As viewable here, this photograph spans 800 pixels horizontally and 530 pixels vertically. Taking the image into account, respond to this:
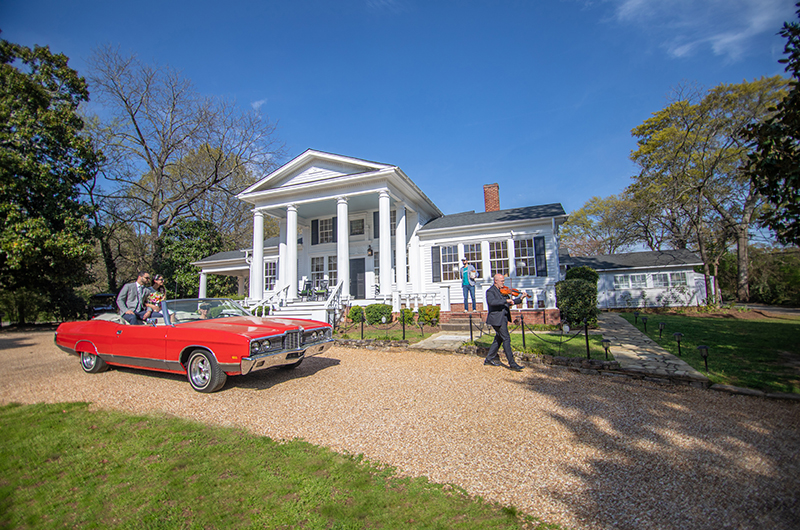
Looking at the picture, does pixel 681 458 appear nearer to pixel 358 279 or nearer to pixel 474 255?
pixel 474 255

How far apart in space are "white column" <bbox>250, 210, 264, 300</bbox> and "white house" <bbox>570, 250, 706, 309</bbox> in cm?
2034

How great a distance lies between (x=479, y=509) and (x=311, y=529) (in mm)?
1164

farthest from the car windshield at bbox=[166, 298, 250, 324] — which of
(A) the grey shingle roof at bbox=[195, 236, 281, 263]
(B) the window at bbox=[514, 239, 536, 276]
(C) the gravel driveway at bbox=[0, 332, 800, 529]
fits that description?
(A) the grey shingle roof at bbox=[195, 236, 281, 263]

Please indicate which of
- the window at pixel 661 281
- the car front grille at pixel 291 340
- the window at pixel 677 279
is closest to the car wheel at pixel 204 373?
the car front grille at pixel 291 340

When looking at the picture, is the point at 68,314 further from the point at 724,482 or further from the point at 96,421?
the point at 724,482

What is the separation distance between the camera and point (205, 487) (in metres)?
2.83

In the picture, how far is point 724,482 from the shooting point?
9.62 ft

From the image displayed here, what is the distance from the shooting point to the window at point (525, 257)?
585 inches

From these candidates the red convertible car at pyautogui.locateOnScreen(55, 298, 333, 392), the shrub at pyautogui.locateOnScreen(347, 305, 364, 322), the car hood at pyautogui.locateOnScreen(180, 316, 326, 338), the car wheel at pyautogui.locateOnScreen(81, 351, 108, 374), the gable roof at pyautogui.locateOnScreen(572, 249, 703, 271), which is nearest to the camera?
the red convertible car at pyautogui.locateOnScreen(55, 298, 333, 392)

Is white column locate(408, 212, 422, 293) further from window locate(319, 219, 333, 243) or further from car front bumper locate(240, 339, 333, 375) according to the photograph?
car front bumper locate(240, 339, 333, 375)

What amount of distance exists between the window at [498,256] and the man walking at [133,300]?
1221cm

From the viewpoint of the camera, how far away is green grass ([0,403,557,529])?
2.45m

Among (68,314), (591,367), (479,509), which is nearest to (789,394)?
(591,367)

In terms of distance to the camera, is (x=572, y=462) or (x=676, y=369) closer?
(x=572, y=462)
